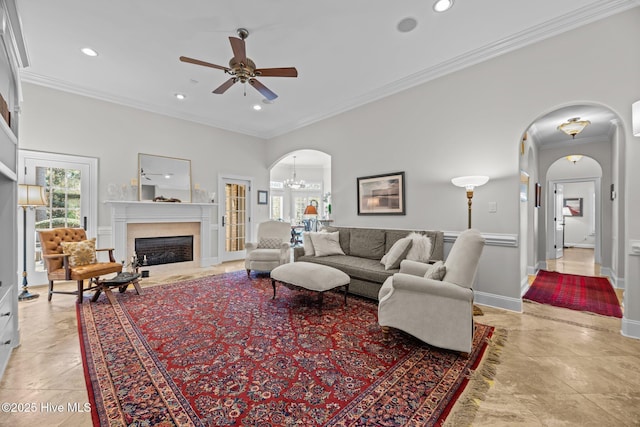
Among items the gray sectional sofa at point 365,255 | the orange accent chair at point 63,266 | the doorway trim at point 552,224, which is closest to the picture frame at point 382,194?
the gray sectional sofa at point 365,255

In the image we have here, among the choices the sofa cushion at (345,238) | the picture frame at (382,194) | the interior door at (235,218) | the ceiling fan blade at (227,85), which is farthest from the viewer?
the interior door at (235,218)

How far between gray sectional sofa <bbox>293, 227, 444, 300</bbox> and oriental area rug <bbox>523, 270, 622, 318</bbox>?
164 cm

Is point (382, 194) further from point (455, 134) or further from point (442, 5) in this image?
point (442, 5)

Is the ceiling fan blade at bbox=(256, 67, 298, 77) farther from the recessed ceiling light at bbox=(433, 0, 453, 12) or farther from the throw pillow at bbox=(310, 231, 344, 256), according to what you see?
the throw pillow at bbox=(310, 231, 344, 256)

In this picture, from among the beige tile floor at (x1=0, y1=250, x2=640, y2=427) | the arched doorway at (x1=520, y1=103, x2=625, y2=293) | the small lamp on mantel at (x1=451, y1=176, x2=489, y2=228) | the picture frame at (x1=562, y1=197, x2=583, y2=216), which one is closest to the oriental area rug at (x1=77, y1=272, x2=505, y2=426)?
the beige tile floor at (x1=0, y1=250, x2=640, y2=427)

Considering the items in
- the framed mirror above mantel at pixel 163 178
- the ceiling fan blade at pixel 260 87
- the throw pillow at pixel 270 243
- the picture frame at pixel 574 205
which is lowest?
the throw pillow at pixel 270 243

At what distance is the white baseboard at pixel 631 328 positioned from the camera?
8.25ft

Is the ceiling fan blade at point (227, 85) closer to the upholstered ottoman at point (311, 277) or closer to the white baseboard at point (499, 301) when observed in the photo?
the upholstered ottoman at point (311, 277)

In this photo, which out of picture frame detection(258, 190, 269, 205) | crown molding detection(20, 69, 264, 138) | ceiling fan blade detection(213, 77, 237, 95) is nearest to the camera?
ceiling fan blade detection(213, 77, 237, 95)

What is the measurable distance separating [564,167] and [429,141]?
219 inches

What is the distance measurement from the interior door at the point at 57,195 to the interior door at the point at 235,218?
2385 mm

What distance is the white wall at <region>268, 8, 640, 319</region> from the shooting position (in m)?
2.65

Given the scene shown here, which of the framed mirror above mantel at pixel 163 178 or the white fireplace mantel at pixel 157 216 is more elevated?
the framed mirror above mantel at pixel 163 178

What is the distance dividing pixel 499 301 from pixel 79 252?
216 inches
